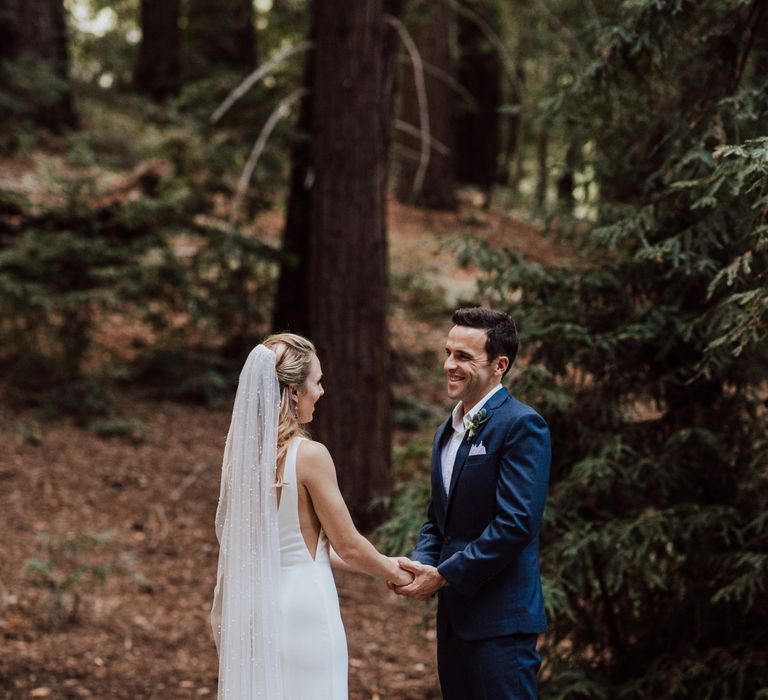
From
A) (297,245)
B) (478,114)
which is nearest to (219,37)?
(478,114)

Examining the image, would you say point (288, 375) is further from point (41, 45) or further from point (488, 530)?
point (41, 45)

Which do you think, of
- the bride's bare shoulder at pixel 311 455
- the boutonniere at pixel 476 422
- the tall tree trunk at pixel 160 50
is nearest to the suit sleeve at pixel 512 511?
the boutonniere at pixel 476 422

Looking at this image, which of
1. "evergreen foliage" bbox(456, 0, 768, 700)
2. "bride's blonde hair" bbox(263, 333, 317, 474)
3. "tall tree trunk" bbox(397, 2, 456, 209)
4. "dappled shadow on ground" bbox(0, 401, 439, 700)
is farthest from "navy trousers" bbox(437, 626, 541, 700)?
"tall tree trunk" bbox(397, 2, 456, 209)

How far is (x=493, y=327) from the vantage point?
3.51 meters

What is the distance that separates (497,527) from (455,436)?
507mm

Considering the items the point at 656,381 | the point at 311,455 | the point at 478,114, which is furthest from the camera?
the point at 478,114

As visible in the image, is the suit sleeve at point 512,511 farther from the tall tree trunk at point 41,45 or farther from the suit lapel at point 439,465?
the tall tree trunk at point 41,45

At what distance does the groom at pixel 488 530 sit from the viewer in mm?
3371

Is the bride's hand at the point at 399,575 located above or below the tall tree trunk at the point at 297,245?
below

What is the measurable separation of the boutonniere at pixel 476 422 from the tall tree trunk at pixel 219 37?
47.0ft

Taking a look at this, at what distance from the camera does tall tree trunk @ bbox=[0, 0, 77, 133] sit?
1170 centimetres

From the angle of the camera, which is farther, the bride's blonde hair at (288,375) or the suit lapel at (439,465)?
the suit lapel at (439,465)

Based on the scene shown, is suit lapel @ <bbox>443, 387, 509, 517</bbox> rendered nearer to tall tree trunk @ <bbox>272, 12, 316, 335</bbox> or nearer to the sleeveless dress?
the sleeveless dress

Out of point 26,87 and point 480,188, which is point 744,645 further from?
point 480,188
